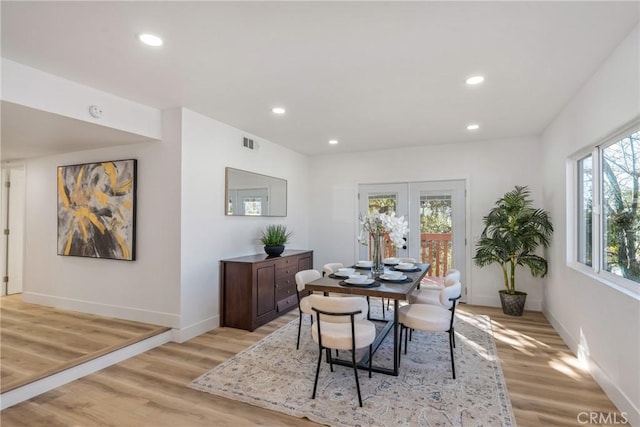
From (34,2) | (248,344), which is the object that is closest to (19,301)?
(248,344)

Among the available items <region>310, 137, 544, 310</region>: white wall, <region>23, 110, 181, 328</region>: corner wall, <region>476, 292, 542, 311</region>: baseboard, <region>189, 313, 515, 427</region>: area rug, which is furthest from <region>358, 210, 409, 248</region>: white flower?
<region>476, 292, 542, 311</region>: baseboard

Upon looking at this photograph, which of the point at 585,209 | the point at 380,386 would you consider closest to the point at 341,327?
the point at 380,386

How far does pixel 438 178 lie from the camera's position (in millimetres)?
5426

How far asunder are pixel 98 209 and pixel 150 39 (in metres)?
2.77

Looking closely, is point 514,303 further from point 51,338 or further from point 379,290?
point 51,338

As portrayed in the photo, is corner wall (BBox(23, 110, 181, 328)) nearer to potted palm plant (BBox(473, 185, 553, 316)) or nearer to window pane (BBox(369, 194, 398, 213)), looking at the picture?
window pane (BBox(369, 194, 398, 213))

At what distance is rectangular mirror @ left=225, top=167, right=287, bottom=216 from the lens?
4.38m

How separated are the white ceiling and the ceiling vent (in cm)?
76

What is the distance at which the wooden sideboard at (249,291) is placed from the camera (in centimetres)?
394

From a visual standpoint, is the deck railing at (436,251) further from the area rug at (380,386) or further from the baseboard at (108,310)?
the baseboard at (108,310)

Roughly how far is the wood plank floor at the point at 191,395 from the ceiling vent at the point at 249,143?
2.72m

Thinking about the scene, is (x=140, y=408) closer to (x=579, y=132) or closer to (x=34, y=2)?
(x=34, y=2)

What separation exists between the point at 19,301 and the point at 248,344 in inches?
165

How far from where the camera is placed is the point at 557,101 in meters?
3.43
